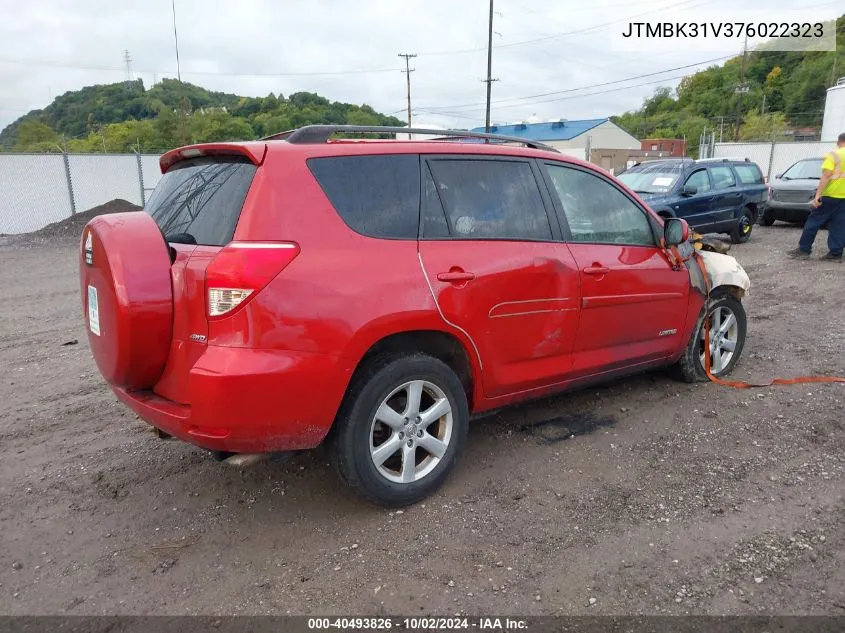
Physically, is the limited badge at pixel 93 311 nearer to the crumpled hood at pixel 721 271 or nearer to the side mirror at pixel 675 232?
the side mirror at pixel 675 232

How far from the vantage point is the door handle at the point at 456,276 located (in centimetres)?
306

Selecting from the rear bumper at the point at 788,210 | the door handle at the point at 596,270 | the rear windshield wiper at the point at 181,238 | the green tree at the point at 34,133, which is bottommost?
the rear bumper at the point at 788,210

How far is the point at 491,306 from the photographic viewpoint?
326 cm

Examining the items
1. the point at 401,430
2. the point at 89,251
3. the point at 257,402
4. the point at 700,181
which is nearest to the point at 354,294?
the point at 257,402

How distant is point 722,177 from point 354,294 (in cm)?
1226

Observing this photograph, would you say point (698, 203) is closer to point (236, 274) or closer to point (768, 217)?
point (768, 217)

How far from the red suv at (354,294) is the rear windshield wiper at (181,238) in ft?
0.04

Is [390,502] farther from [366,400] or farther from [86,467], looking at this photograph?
[86,467]

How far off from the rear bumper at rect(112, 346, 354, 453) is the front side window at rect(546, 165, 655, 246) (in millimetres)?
1821

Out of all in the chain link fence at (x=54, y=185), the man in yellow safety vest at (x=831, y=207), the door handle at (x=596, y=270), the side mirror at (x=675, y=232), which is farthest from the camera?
the chain link fence at (x=54, y=185)

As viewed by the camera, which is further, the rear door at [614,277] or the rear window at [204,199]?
the rear door at [614,277]

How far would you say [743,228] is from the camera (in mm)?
13234

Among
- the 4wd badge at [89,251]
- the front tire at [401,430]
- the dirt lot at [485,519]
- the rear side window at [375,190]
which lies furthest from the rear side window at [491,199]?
the 4wd badge at [89,251]

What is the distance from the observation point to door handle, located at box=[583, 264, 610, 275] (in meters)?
3.72
